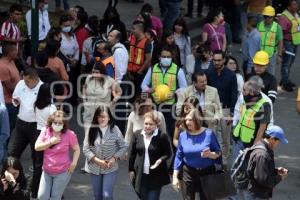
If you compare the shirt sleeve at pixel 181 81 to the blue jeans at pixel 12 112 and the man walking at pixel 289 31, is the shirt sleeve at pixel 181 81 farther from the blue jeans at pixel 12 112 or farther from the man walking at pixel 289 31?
the man walking at pixel 289 31

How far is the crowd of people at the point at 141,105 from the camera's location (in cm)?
891

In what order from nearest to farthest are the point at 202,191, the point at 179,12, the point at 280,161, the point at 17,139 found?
the point at 202,191, the point at 17,139, the point at 280,161, the point at 179,12

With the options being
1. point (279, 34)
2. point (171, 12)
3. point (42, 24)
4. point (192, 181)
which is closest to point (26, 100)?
point (192, 181)

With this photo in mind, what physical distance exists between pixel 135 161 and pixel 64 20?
4.50 m

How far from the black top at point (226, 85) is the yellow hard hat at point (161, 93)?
0.62 metres

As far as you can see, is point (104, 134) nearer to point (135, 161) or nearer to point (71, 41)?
point (135, 161)

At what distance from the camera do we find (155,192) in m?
9.13

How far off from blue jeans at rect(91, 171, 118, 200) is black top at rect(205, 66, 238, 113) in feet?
7.76

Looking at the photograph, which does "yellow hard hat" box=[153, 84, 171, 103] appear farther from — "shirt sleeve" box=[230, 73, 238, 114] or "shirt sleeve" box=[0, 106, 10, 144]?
"shirt sleeve" box=[0, 106, 10, 144]

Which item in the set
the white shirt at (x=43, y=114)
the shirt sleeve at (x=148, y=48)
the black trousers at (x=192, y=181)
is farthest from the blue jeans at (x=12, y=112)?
the black trousers at (x=192, y=181)

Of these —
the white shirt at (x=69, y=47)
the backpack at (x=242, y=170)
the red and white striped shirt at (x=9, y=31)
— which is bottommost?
the backpack at (x=242, y=170)

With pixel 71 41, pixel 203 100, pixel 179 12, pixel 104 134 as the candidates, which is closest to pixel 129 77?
pixel 71 41

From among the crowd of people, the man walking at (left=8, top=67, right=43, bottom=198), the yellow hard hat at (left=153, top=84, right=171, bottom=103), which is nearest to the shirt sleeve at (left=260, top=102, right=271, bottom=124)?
the crowd of people

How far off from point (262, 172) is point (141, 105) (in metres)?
2.01
